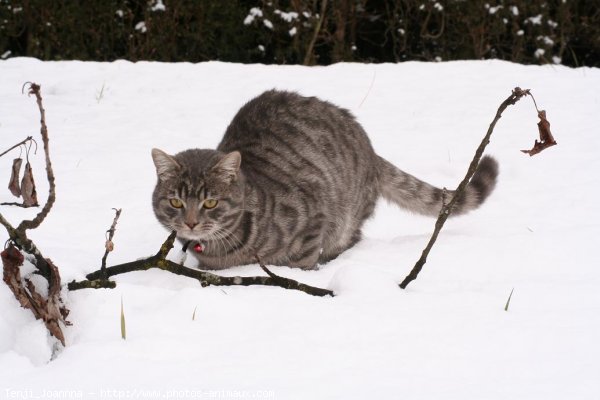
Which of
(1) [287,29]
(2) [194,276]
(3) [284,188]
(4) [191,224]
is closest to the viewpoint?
(2) [194,276]

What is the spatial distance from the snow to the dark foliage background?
190 cm

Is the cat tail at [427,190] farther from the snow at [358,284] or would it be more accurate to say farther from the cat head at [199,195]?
the cat head at [199,195]

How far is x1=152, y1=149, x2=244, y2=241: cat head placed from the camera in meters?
3.12

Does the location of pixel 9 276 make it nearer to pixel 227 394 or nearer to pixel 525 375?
pixel 227 394

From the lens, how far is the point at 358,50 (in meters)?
8.80

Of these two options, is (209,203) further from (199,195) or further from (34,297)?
(34,297)

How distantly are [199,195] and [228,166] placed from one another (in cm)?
17

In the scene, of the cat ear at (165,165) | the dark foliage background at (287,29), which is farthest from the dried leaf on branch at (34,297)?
the dark foliage background at (287,29)

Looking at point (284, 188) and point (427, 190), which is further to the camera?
point (427, 190)

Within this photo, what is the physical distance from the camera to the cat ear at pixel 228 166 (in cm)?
313

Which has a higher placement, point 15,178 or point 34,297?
point 15,178

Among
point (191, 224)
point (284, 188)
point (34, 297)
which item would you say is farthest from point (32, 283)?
point (284, 188)

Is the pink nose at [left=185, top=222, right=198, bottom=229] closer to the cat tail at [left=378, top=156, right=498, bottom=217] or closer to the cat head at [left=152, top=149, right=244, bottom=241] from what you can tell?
the cat head at [left=152, top=149, right=244, bottom=241]

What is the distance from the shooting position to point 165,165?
3.19m
